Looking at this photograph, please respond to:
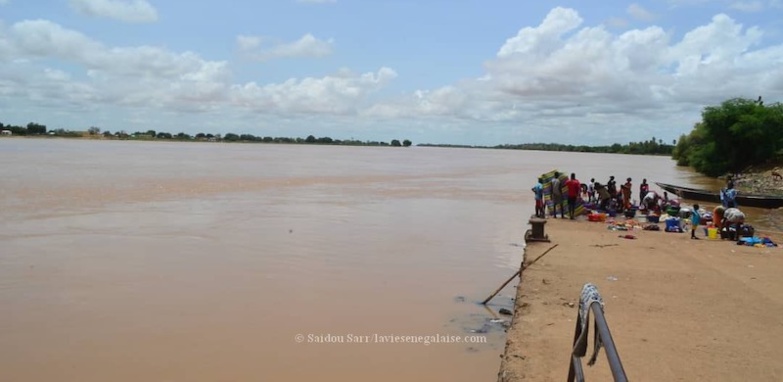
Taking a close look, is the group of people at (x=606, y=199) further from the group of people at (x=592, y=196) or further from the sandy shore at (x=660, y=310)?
the sandy shore at (x=660, y=310)

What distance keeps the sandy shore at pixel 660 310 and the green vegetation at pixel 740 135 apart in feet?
133

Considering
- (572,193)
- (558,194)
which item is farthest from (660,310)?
(558,194)

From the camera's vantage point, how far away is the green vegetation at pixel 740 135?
1882 inches

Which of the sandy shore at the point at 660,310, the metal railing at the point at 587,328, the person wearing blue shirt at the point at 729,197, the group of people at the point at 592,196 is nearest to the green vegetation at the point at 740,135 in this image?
the group of people at the point at 592,196

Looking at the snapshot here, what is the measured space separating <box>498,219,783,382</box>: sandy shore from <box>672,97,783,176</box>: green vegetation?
40533 millimetres

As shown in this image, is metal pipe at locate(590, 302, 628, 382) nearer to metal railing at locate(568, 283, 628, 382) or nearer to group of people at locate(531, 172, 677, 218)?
metal railing at locate(568, 283, 628, 382)

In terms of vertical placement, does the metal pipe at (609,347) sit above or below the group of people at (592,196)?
above

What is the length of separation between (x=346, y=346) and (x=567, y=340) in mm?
2701

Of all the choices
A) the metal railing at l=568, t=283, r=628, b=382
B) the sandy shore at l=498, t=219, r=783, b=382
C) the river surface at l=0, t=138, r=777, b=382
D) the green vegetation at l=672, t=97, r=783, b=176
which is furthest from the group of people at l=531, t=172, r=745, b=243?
the green vegetation at l=672, t=97, r=783, b=176

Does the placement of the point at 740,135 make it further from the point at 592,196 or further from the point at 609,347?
the point at 609,347

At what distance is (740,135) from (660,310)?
47.8 metres

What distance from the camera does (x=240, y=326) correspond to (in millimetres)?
8258

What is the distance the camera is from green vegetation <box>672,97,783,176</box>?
4781 cm

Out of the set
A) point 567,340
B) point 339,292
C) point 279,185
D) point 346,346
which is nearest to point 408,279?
point 339,292
